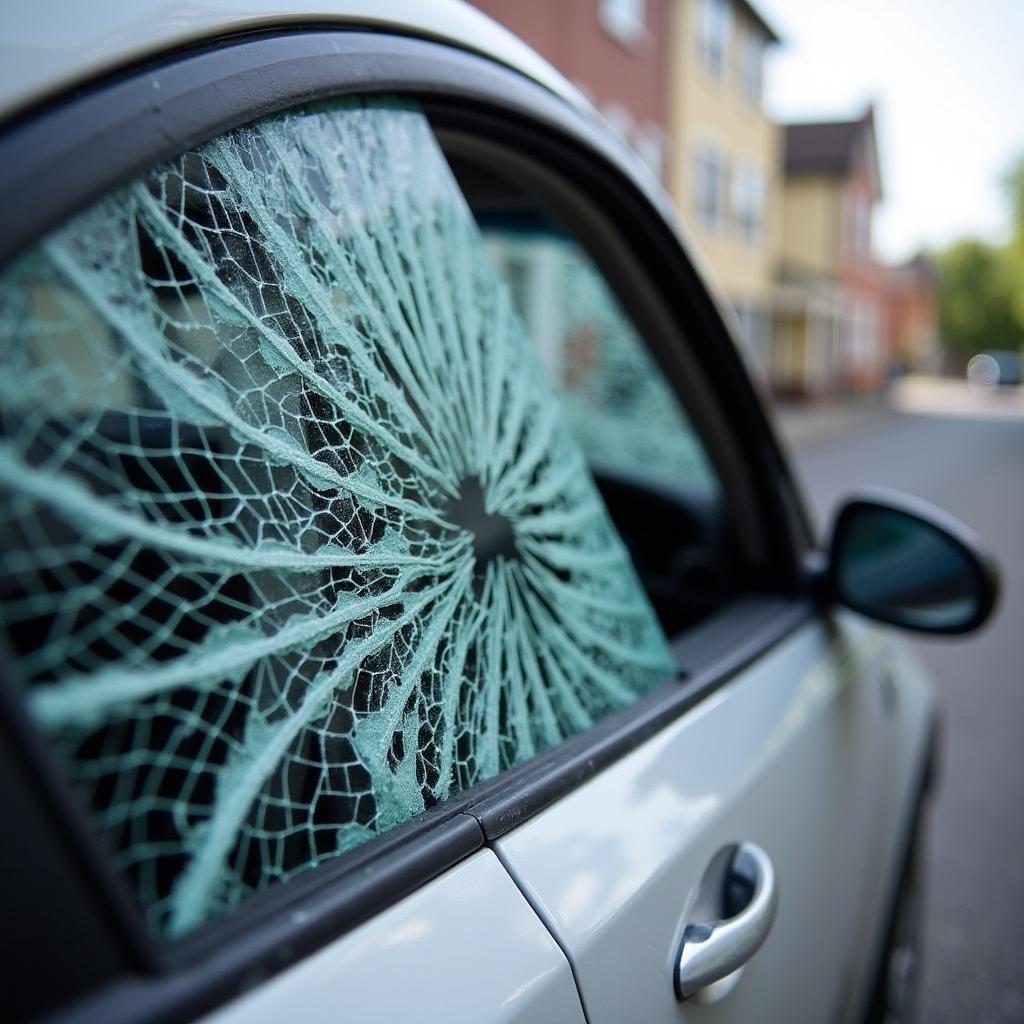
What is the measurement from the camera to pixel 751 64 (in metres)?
22.6

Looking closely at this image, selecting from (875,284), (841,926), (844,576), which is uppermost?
(844,576)

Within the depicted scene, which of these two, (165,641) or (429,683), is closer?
(165,641)

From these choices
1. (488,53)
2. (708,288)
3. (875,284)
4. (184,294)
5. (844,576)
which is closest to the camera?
(184,294)

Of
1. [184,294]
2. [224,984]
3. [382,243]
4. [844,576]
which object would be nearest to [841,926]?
[844,576]

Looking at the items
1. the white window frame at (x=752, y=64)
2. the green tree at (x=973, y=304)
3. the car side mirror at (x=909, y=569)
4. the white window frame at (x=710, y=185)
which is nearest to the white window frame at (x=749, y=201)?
the white window frame at (x=710, y=185)

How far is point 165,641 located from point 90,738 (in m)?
0.10

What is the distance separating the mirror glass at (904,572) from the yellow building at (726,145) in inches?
631

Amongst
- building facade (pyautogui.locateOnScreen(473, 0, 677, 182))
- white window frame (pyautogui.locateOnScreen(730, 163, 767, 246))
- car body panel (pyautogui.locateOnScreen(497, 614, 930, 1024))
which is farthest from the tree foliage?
car body panel (pyautogui.locateOnScreen(497, 614, 930, 1024))

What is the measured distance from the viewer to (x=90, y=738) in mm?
614

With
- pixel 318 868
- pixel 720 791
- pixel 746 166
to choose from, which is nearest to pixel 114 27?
pixel 318 868

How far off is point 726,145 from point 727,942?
2242cm

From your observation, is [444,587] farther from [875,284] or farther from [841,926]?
[875,284]

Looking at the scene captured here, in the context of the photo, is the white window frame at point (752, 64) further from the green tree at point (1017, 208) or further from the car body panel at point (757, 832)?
the green tree at point (1017, 208)

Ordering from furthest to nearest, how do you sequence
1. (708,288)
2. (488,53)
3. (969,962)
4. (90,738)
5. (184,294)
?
(969,962) → (708,288) → (488,53) → (184,294) → (90,738)
